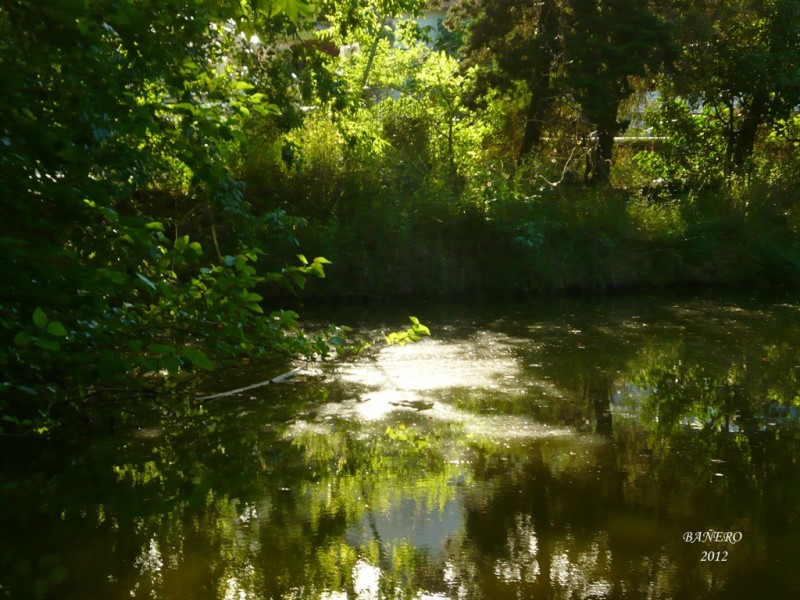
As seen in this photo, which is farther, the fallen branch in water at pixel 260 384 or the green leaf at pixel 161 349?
the fallen branch in water at pixel 260 384

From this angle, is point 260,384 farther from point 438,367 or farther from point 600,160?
point 600,160

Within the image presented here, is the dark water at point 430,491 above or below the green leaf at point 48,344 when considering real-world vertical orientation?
below

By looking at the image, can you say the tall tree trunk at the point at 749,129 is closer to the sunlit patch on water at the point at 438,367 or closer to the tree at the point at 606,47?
the tree at the point at 606,47

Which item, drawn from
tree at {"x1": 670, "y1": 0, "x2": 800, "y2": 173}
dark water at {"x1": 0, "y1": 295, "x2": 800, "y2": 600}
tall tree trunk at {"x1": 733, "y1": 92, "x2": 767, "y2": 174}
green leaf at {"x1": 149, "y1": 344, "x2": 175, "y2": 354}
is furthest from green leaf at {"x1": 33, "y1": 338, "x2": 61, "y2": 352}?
tall tree trunk at {"x1": 733, "y1": 92, "x2": 767, "y2": 174}

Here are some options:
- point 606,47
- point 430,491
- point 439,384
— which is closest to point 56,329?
point 430,491

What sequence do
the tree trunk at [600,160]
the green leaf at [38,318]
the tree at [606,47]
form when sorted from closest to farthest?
Answer: the green leaf at [38,318] < the tree at [606,47] < the tree trunk at [600,160]

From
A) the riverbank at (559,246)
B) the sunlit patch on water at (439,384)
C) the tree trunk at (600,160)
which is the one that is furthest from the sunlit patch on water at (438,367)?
the tree trunk at (600,160)

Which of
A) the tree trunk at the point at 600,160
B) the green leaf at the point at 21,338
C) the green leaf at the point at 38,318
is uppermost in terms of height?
the tree trunk at the point at 600,160

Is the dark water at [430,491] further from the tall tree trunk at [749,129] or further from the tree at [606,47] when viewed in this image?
the tall tree trunk at [749,129]

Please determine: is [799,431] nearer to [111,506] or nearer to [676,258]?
[111,506]

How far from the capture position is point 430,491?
4988 millimetres

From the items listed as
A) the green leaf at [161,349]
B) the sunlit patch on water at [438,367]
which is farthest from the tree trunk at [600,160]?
the green leaf at [161,349]

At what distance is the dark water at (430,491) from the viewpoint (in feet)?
12.7

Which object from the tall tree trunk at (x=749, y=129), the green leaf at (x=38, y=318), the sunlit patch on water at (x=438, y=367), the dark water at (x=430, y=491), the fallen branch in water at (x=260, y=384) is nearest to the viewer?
the green leaf at (x=38, y=318)
